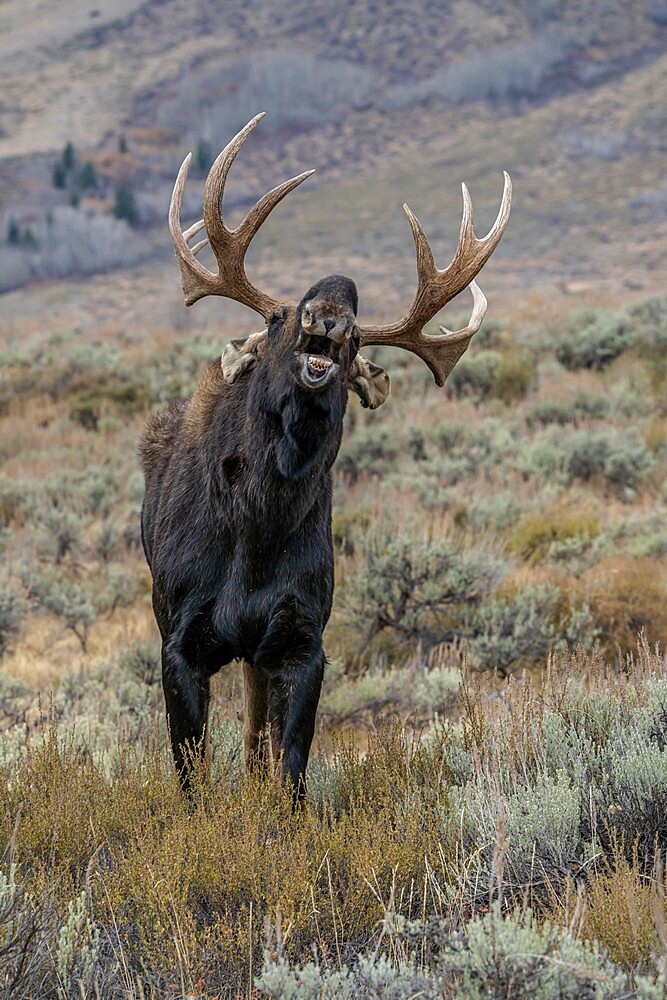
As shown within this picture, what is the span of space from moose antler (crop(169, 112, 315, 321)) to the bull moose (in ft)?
0.05

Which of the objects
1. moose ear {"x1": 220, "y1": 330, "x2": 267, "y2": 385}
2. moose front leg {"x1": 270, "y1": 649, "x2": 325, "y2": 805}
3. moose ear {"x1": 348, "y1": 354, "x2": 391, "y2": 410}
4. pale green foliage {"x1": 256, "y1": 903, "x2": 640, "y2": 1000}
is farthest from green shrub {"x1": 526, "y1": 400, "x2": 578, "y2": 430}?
pale green foliage {"x1": 256, "y1": 903, "x2": 640, "y2": 1000}

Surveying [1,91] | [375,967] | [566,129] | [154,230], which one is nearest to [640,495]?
[375,967]

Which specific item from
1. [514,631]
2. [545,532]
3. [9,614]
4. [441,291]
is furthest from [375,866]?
[545,532]

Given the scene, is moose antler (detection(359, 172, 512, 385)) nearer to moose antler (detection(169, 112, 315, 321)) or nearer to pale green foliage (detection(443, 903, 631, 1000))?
moose antler (detection(169, 112, 315, 321))

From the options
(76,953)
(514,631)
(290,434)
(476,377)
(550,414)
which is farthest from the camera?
(476,377)

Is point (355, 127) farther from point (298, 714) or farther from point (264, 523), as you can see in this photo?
point (298, 714)

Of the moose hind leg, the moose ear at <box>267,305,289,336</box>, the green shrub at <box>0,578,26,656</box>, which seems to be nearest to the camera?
the moose hind leg

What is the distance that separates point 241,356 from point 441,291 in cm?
97

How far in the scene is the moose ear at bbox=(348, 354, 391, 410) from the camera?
16.0ft

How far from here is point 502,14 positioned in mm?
85750

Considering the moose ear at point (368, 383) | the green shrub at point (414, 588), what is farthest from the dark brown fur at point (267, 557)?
the green shrub at point (414, 588)

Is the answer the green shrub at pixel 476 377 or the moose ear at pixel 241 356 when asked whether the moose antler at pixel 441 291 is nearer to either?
the moose ear at pixel 241 356

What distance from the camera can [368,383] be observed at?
4883 mm

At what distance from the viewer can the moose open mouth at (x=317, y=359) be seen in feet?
13.1
